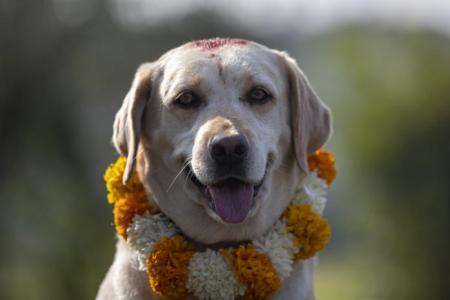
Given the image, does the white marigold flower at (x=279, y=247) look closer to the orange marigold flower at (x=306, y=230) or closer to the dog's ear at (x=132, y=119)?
the orange marigold flower at (x=306, y=230)

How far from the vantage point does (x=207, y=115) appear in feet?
18.5

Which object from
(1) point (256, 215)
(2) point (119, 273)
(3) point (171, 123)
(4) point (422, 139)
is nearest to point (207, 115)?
(3) point (171, 123)

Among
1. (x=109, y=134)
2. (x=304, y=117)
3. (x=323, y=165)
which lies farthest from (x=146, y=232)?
(x=109, y=134)

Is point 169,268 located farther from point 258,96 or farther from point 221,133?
point 258,96

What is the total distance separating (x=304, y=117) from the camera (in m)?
6.07

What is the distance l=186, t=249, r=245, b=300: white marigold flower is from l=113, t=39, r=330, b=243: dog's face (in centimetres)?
20

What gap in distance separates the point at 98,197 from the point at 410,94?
20.8 ft

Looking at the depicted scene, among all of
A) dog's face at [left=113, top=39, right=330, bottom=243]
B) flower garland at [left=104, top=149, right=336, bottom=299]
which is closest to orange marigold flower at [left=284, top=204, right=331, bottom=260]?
flower garland at [left=104, top=149, right=336, bottom=299]

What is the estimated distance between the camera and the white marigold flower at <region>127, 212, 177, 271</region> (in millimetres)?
5738

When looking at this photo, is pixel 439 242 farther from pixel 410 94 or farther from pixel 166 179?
pixel 166 179

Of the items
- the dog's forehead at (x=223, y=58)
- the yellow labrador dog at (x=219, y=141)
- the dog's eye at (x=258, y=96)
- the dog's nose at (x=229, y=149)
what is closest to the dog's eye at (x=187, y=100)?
the yellow labrador dog at (x=219, y=141)

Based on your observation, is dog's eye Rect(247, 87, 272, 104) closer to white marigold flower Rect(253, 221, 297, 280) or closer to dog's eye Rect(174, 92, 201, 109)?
dog's eye Rect(174, 92, 201, 109)

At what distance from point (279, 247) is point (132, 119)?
131 centimetres

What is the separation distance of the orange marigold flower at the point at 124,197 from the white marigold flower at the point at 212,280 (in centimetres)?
55
